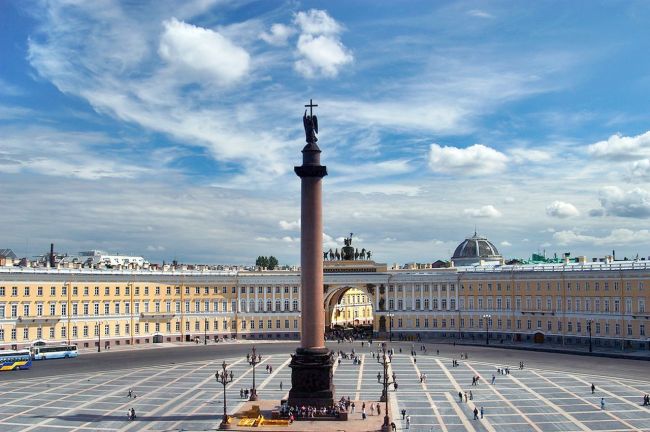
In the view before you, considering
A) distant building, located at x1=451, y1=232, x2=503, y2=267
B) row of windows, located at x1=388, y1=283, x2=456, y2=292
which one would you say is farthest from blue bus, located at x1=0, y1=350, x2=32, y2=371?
distant building, located at x1=451, y1=232, x2=503, y2=267

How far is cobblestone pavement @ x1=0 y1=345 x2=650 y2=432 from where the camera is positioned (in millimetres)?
41906

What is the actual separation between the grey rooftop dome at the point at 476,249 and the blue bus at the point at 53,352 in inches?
2535

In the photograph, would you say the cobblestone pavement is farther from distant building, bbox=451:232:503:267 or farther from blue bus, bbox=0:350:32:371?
distant building, bbox=451:232:503:267

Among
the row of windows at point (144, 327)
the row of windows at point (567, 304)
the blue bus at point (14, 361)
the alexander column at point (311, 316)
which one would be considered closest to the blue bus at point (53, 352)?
the row of windows at point (144, 327)

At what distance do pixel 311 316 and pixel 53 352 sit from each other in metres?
43.3

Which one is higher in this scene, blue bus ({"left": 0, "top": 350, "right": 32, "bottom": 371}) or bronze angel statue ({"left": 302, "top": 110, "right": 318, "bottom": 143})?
bronze angel statue ({"left": 302, "top": 110, "right": 318, "bottom": 143})

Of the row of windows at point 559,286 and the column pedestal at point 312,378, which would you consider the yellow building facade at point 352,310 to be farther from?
the column pedestal at point 312,378

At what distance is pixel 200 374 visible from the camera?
61.3 m

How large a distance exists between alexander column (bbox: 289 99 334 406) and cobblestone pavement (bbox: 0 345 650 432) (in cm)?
513

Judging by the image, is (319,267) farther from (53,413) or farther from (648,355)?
(648,355)

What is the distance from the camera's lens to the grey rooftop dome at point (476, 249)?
115125 mm

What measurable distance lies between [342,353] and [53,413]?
34.5m

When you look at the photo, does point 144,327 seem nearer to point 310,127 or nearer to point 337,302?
point 337,302

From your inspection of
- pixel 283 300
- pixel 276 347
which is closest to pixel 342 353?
pixel 276 347
